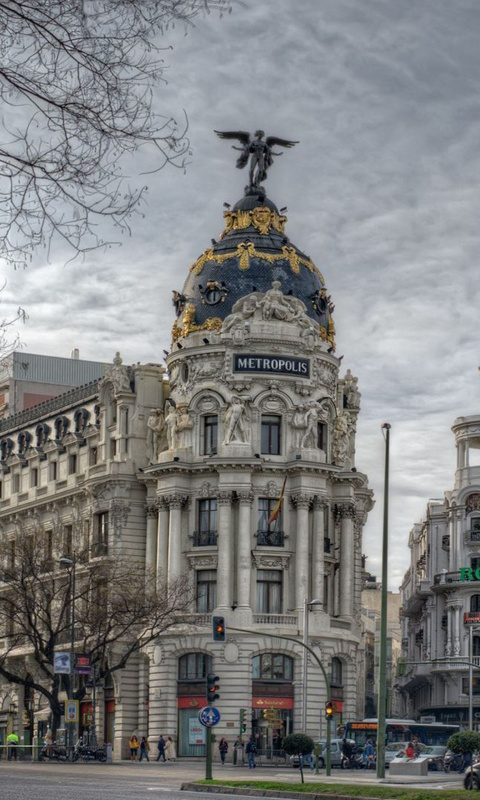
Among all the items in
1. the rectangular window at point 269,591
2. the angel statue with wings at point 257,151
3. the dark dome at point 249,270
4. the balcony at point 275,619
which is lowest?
the balcony at point 275,619

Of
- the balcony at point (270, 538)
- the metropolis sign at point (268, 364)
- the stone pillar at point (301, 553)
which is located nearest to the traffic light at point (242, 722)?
the stone pillar at point (301, 553)

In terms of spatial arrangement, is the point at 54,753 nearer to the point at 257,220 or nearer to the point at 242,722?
the point at 242,722

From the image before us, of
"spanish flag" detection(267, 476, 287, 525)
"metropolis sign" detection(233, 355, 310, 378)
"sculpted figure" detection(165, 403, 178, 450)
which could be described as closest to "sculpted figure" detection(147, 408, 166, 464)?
"sculpted figure" detection(165, 403, 178, 450)

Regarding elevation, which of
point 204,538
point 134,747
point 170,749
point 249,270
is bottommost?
point 170,749

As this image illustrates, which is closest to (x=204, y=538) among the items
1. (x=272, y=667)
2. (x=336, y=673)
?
(x=272, y=667)

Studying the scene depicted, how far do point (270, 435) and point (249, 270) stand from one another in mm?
10019

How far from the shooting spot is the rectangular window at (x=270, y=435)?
293ft

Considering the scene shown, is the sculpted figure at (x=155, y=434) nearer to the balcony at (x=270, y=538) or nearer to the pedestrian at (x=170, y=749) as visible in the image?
the balcony at (x=270, y=538)

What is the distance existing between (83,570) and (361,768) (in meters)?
24.5

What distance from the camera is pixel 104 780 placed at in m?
50.9

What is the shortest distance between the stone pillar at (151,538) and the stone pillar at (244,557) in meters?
6.53

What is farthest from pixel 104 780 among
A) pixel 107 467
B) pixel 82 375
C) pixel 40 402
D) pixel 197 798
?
pixel 82 375

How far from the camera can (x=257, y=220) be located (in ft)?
307

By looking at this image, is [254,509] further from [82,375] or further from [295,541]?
[82,375]
